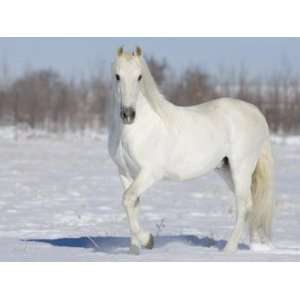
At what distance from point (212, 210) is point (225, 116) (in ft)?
12.1

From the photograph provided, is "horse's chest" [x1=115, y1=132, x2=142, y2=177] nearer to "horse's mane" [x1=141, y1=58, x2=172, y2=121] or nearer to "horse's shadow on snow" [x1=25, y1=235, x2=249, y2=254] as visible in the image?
"horse's mane" [x1=141, y1=58, x2=172, y2=121]

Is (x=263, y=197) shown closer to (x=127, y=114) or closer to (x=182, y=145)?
(x=182, y=145)

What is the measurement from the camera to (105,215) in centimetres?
1038

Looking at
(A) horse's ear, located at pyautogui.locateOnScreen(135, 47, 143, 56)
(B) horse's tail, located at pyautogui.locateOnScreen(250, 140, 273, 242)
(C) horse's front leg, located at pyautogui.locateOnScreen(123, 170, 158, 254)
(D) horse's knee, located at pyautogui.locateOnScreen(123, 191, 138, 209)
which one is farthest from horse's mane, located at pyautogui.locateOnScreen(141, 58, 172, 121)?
(B) horse's tail, located at pyautogui.locateOnScreen(250, 140, 273, 242)

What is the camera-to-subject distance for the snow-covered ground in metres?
6.96

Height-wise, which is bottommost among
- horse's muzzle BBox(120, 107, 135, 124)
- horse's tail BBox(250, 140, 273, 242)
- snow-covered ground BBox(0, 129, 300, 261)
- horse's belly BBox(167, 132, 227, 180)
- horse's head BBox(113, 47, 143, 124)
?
snow-covered ground BBox(0, 129, 300, 261)

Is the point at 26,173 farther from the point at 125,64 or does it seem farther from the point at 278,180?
the point at 125,64

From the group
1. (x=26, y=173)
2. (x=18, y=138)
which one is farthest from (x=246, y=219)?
(x=18, y=138)

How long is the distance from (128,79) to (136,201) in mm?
1171

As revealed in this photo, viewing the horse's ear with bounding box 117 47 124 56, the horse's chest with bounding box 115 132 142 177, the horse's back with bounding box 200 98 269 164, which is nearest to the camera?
the horse's ear with bounding box 117 47 124 56

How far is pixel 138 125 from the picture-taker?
675cm

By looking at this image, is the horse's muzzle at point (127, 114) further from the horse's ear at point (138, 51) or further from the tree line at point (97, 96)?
the tree line at point (97, 96)

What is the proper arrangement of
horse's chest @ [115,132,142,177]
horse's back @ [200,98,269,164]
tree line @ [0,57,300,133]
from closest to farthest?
horse's chest @ [115,132,142,177] < horse's back @ [200,98,269,164] < tree line @ [0,57,300,133]

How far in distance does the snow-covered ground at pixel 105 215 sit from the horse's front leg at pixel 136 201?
0.16m
